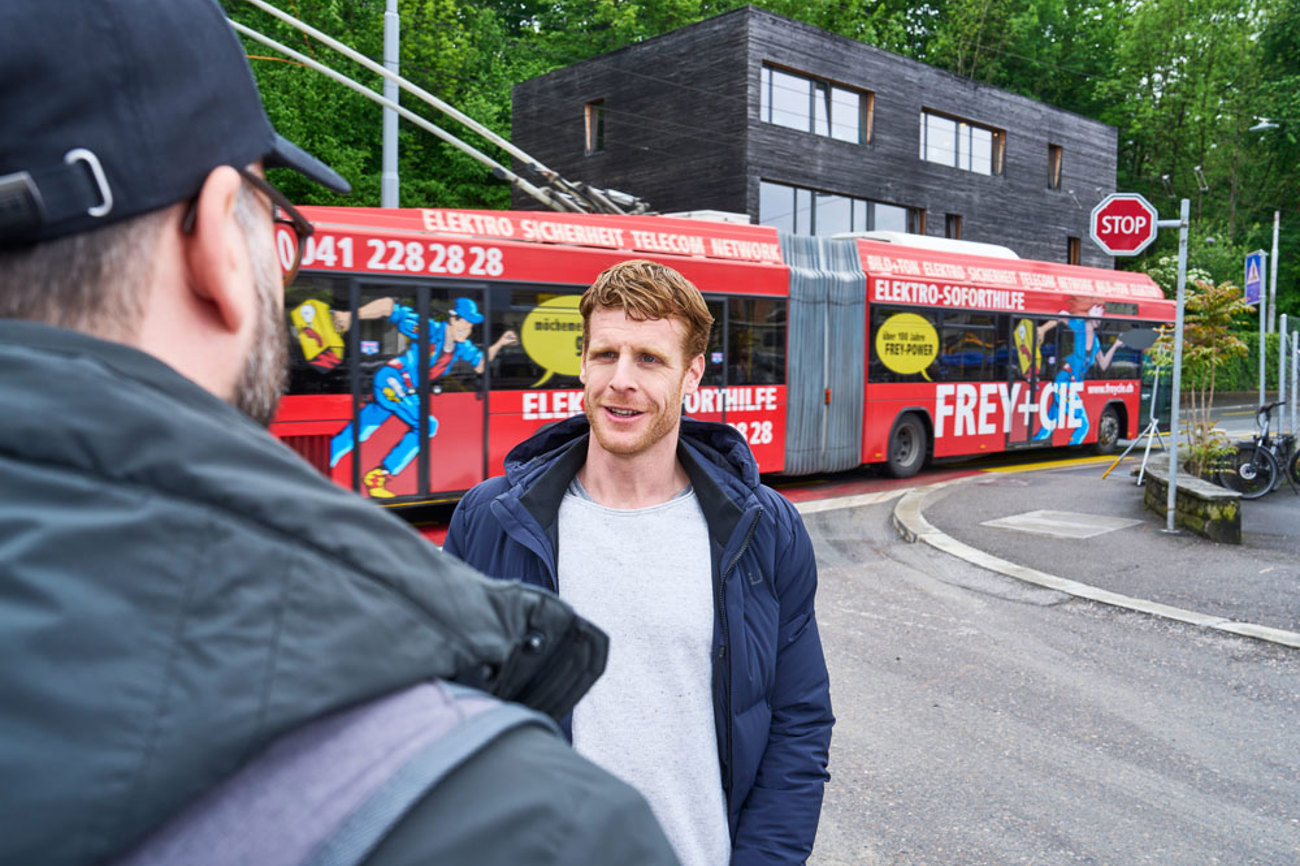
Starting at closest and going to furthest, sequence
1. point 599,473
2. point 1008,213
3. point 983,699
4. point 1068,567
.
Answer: point 599,473, point 983,699, point 1068,567, point 1008,213

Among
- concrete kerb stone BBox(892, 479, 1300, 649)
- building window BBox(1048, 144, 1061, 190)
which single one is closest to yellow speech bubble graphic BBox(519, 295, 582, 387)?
concrete kerb stone BBox(892, 479, 1300, 649)

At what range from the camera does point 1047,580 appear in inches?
323

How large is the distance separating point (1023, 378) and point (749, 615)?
15.3 metres

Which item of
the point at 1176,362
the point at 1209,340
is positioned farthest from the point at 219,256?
the point at 1209,340

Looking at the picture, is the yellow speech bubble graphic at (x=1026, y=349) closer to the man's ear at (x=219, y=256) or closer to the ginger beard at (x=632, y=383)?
the ginger beard at (x=632, y=383)

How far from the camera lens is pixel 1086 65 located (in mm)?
52812

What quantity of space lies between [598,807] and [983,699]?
5267 mm

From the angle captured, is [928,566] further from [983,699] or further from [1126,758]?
[1126,758]

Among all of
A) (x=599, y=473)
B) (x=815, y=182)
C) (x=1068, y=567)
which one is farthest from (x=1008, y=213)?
(x=599, y=473)

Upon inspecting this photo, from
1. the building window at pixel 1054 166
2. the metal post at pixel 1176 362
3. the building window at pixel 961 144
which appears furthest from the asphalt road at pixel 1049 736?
the building window at pixel 1054 166

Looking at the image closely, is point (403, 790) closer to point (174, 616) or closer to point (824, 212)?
point (174, 616)

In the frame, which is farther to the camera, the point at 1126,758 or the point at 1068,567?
the point at 1068,567

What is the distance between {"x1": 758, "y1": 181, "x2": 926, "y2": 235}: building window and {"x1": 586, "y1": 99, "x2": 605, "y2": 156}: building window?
657 centimetres

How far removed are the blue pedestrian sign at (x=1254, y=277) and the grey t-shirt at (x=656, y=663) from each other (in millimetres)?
12019
